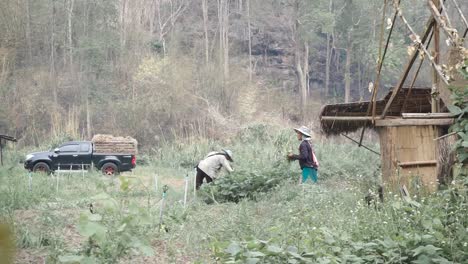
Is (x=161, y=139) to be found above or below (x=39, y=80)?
below

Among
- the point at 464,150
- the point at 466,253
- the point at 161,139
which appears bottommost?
the point at 161,139

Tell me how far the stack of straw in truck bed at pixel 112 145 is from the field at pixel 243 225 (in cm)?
901

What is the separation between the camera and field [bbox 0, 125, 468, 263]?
14.4 feet

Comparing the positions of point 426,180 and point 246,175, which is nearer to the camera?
point 426,180

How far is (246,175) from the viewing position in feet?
45.8

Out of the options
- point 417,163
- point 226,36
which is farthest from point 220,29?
point 417,163

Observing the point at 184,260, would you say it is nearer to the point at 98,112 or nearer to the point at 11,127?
the point at 11,127

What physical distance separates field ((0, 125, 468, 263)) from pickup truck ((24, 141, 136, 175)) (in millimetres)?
8230

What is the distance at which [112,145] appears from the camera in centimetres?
2573

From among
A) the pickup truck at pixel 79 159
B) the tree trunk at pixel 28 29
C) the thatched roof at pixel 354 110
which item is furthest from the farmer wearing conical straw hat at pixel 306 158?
the tree trunk at pixel 28 29

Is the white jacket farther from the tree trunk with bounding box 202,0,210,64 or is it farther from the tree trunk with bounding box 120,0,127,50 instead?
the tree trunk with bounding box 202,0,210,64

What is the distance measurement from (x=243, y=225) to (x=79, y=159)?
17.7 m

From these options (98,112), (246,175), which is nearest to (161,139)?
(98,112)

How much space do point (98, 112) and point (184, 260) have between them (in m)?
32.5
